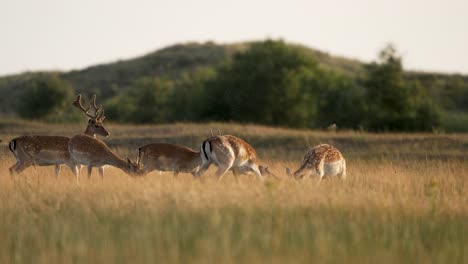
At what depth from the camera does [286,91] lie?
130 ft

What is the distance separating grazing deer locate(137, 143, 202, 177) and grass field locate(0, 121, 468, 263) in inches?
8.3

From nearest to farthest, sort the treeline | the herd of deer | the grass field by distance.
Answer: the grass field < the herd of deer < the treeline

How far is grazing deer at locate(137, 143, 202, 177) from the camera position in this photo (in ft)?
40.0

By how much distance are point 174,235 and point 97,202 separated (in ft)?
7.15

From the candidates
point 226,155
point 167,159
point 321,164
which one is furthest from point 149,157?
point 321,164

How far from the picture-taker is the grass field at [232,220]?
6.02 m

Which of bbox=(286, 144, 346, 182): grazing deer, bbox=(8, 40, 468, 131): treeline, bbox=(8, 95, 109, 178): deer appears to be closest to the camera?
bbox=(286, 144, 346, 182): grazing deer

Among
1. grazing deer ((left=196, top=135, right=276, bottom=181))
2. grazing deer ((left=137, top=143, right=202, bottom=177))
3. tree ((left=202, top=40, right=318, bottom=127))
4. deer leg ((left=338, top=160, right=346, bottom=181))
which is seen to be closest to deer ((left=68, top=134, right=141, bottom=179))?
grazing deer ((left=137, top=143, right=202, bottom=177))

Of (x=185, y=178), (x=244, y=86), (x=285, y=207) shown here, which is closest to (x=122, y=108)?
(x=244, y=86)

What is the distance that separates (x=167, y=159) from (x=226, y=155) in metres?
1.34

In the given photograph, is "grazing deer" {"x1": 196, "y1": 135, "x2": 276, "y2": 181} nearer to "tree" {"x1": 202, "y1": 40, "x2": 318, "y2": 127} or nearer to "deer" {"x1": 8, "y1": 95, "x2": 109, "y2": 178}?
"deer" {"x1": 8, "y1": 95, "x2": 109, "y2": 178}

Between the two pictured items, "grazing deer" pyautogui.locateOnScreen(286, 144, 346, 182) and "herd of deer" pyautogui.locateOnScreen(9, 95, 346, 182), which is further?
"herd of deer" pyautogui.locateOnScreen(9, 95, 346, 182)

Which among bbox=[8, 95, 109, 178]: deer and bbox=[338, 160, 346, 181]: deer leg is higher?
bbox=[8, 95, 109, 178]: deer

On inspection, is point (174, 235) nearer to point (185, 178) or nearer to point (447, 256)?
point (447, 256)
